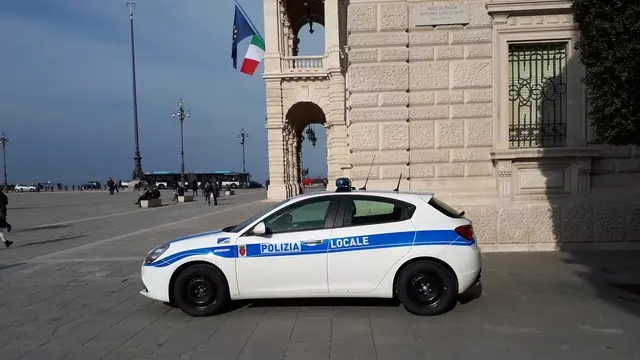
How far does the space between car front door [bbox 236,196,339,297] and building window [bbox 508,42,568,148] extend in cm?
628

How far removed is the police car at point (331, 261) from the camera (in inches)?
227

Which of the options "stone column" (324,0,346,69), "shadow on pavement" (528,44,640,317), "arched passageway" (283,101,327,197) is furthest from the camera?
"arched passageway" (283,101,327,197)

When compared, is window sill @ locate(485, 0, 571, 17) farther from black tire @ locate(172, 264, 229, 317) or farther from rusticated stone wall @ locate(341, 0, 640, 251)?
black tire @ locate(172, 264, 229, 317)

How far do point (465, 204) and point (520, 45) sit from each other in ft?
12.0

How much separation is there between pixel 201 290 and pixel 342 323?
183 centimetres

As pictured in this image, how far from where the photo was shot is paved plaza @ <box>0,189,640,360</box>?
475 cm

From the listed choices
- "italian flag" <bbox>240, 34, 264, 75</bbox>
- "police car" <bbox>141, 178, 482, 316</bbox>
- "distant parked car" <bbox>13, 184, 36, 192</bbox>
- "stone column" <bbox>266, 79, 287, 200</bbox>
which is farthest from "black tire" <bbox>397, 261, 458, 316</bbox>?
"distant parked car" <bbox>13, 184, 36, 192</bbox>

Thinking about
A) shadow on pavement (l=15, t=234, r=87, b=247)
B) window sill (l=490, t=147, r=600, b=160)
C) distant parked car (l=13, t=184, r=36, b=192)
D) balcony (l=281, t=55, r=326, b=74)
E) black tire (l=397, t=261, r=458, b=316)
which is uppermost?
balcony (l=281, t=55, r=326, b=74)

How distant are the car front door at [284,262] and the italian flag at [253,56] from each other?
27.9m

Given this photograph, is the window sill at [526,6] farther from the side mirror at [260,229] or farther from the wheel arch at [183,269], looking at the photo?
the wheel arch at [183,269]

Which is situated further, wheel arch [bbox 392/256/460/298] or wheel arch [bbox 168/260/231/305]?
wheel arch [bbox 168/260/231/305]

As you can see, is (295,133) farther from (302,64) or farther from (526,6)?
(526,6)

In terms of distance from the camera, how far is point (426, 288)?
5.81 meters

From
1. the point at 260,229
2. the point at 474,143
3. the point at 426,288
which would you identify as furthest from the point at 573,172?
the point at 260,229
